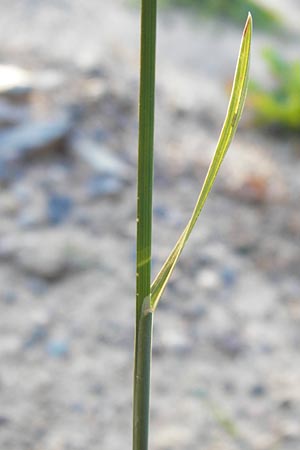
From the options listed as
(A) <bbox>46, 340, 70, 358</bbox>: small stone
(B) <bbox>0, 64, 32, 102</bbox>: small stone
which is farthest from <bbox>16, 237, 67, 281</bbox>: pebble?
(B) <bbox>0, 64, 32, 102</bbox>: small stone

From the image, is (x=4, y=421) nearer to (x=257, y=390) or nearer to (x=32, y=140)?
(x=257, y=390)

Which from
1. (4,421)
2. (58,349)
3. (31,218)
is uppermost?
(31,218)

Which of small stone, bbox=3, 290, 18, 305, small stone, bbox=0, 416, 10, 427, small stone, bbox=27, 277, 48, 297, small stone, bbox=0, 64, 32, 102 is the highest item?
small stone, bbox=0, 64, 32, 102

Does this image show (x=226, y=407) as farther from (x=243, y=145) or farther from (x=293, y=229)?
(x=243, y=145)

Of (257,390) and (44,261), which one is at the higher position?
(44,261)

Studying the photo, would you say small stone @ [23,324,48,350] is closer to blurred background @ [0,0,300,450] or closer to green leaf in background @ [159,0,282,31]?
blurred background @ [0,0,300,450]

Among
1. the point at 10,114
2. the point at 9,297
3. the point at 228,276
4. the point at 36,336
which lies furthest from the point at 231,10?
the point at 36,336
